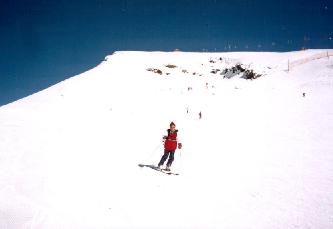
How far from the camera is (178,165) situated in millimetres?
12156

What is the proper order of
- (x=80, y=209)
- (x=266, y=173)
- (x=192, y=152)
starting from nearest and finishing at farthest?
(x=80, y=209)
(x=266, y=173)
(x=192, y=152)

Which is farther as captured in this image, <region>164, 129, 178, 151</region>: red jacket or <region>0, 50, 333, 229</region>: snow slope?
<region>164, 129, 178, 151</region>: red jacket

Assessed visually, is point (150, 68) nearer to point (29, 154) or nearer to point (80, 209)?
point (29, 154)

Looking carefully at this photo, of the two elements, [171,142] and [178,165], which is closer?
[171,142]

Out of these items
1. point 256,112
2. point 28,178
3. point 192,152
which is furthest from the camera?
point 256,112

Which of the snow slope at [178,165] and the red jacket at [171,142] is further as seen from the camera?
the red jacket at [171,142]

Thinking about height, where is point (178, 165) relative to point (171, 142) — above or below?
below

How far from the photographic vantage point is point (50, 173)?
30.3ft

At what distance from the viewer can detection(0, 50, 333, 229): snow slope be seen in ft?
22.9

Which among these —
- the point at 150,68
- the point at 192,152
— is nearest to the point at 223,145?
the point at 192,152

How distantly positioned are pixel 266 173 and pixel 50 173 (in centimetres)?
608

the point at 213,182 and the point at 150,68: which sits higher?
the point at 150,68

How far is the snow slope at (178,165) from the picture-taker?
6.99 m

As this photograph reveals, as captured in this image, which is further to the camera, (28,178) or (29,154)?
(29,154)
